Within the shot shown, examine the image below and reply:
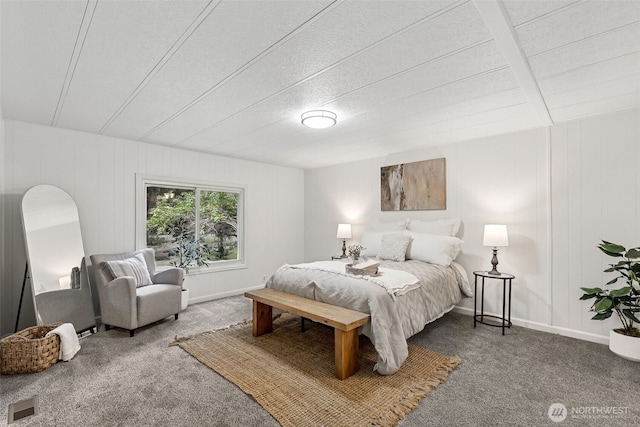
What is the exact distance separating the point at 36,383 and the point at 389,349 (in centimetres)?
268

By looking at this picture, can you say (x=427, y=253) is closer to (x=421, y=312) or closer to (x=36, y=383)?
(x=421, y=312)

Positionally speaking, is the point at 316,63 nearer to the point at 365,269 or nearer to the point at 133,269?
the point at 365,269

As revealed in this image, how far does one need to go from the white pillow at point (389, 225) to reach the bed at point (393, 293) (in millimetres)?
343

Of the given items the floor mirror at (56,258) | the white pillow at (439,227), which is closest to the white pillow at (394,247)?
the white pillow at (439,227)

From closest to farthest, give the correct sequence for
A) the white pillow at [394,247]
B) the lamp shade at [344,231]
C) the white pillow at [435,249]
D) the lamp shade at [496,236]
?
1. the lamp shade at [496,236]
2. the white pillow at [435,249]
3. the white pillow at [394,247]
4. the lamp shade at [344,231]

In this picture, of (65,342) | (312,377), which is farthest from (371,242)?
(65,342)

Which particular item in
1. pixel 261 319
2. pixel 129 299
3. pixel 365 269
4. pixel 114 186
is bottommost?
pixel 261 319

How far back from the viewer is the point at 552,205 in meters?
3.26

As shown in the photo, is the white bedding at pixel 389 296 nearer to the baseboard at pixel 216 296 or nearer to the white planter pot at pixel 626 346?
the white planter pot at pixel 626 346

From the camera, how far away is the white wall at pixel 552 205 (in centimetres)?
290

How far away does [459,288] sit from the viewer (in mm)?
3582

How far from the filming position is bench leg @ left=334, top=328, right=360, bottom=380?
2.27m

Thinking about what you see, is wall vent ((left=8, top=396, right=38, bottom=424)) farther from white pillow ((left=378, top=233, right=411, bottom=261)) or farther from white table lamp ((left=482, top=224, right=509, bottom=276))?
white table lamp ((left=482, top=224, right=509, bottom=276))

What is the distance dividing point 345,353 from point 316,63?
6.91 ft
